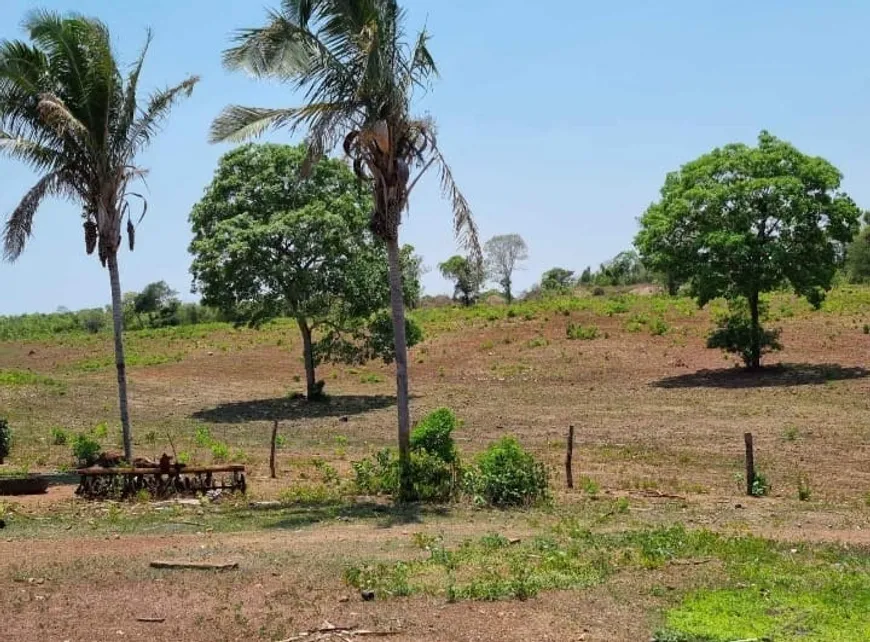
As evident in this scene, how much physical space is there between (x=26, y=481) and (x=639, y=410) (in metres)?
17.8

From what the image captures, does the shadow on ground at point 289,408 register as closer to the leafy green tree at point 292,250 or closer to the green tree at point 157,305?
the leafy green tree at point 292,250

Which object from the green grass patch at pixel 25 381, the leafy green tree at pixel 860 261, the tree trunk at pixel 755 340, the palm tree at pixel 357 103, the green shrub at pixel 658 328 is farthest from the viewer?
the leafy green tree at pixel 860 261

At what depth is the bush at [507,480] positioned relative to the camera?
14289 millimetres

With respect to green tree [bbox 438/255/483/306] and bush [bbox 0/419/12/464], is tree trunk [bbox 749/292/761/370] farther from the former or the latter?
green tree [bbox 438/255/483/306]

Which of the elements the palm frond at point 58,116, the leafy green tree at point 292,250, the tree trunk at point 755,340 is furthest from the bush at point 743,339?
the palm frond at point 58,116

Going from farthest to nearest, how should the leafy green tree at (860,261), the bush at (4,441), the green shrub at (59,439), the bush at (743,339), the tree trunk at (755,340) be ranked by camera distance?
the leafy green tree at (860,261)
the bush at (743,339)
the tree trunk at (755,340)
the green shrub at (59,439)
the bush at (4,441)

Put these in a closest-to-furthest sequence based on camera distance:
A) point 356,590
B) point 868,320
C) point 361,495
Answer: point 356,590 → point 361,495 → point 868,320

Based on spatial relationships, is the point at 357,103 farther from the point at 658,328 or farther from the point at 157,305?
the point at 157,305

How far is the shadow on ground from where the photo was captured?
31008 mm

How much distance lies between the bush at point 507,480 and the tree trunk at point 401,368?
94 cm

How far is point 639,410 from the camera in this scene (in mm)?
28625

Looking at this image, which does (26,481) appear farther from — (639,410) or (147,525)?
(639,410)

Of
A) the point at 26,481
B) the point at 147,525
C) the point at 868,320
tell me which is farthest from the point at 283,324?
the point at 147,525

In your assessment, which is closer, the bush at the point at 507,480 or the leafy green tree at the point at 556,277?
the bush at the point at 507,480
